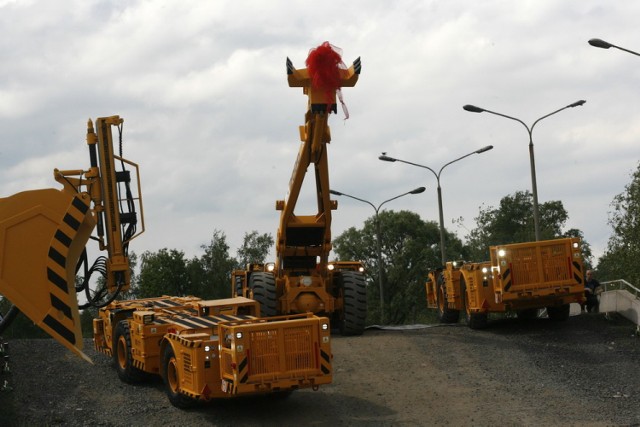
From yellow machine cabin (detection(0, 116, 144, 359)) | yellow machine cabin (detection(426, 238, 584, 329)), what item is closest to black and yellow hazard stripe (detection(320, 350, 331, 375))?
yellow machine cabin (detection(0, 116, 144, 359))

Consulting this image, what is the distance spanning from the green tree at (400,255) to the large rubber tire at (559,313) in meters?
43.6

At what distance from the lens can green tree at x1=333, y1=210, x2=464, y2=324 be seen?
6875cm

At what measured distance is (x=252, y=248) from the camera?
7338cm

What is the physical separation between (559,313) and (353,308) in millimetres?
5735

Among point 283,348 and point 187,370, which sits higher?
point 283,348

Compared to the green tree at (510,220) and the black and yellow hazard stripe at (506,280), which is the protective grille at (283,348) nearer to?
the black and yellow hazard stripe at (506,280)

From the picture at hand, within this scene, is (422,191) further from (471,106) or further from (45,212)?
(45,212)

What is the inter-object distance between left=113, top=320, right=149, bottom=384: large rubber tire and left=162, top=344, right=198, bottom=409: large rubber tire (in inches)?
77.2

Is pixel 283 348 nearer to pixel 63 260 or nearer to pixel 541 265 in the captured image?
pixel 63 260

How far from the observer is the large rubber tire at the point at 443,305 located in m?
26.5

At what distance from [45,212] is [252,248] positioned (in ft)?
211

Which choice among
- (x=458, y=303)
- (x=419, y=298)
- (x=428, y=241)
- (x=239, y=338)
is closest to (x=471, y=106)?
(x=458, y=303)

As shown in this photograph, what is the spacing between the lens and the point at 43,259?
29.3ft

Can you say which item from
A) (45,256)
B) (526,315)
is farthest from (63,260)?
(526,315)
